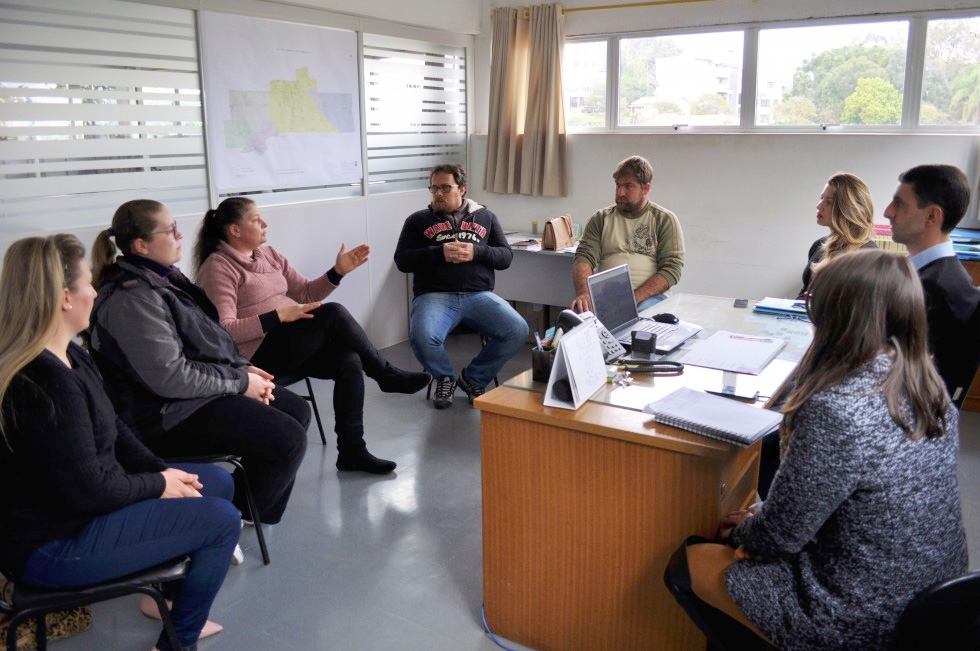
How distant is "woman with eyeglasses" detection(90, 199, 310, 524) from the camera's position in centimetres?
230

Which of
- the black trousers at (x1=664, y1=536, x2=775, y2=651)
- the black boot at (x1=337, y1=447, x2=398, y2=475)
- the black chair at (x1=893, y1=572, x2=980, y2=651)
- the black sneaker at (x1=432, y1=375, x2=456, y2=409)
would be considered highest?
the black chair at (x1=893, y1=572, x2=980, y2=651)

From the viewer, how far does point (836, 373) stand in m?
1.46

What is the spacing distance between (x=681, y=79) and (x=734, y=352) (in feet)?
9.20

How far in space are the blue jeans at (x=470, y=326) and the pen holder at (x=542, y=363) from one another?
1.80 meters

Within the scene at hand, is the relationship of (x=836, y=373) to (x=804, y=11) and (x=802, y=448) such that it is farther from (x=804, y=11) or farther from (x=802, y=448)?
(x=804, y=11)

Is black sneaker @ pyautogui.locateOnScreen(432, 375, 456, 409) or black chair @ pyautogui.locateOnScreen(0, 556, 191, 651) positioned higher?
black chair @ pyautogui.locateOnScreen(0, 556, 191, 651)

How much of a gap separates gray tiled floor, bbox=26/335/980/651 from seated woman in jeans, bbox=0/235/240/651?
0.43 m

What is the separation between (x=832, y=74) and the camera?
171 inches

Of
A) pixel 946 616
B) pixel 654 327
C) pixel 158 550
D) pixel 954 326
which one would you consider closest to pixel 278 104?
pixel 654 327

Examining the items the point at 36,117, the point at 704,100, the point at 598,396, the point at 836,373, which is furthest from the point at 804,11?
the point at 36,117

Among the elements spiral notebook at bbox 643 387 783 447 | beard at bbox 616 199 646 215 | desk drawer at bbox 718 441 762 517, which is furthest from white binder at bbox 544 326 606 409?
beard at bbox 616 199 646 215

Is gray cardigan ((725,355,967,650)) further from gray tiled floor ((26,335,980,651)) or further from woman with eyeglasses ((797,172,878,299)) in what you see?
woman with eyeglasses ((797,172,878,299))

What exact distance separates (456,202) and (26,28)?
2.01 m

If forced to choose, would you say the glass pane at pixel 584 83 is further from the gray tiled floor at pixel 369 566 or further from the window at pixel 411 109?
the gray tiled floor at pixel 369 566
